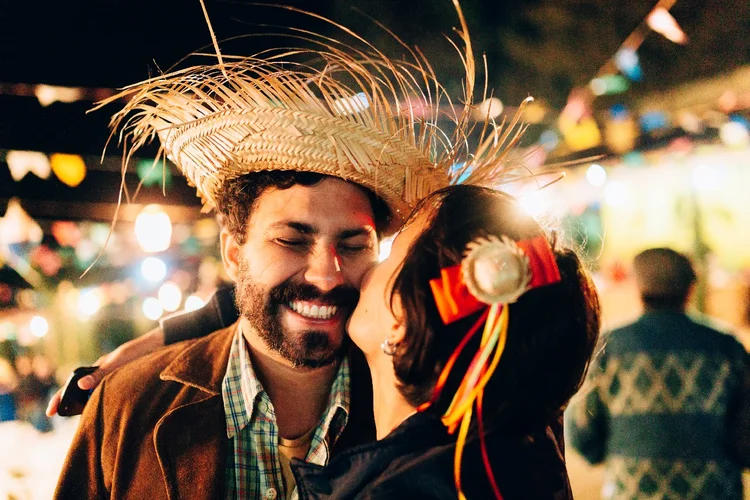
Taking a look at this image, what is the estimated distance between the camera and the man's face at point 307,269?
216 centimetres

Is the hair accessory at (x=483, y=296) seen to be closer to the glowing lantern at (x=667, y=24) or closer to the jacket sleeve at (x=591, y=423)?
the jacket sleeve at (x=591, y=423)

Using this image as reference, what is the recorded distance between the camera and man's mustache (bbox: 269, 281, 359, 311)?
84.6 inches

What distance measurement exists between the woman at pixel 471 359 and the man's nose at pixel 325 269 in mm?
286

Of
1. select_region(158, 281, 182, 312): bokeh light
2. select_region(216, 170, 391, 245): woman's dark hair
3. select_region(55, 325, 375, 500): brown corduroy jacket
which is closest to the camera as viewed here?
select_region(55, 325, 375, 500): brown corduroy jacket

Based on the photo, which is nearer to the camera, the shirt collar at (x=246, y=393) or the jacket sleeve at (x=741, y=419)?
Result: the shirt collar at (x=246, y=393)

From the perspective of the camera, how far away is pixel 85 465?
7.02 feet

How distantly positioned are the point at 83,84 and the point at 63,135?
129 cm

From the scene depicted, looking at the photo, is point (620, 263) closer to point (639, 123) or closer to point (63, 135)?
point (639, 123)

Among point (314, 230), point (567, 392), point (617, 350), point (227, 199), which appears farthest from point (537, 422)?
point (617, 350)

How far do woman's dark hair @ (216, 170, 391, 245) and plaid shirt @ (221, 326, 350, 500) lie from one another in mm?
444

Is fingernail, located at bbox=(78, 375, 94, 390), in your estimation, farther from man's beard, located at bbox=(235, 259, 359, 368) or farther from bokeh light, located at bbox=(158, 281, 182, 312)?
bokeh light, located at bbox=(158, 281, 182, 312)

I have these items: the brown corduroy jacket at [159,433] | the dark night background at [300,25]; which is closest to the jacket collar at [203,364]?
the brown corduroy jacket at [159,433]

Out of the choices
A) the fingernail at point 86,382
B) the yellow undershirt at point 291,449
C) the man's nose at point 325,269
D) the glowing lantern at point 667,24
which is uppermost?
the glowing lantern at point 667,24

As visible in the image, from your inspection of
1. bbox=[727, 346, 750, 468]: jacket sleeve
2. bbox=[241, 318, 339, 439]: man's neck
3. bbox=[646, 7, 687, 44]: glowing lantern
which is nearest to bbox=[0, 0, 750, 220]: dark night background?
bbox=[646, 7, 687, 44]: glowing lantern
